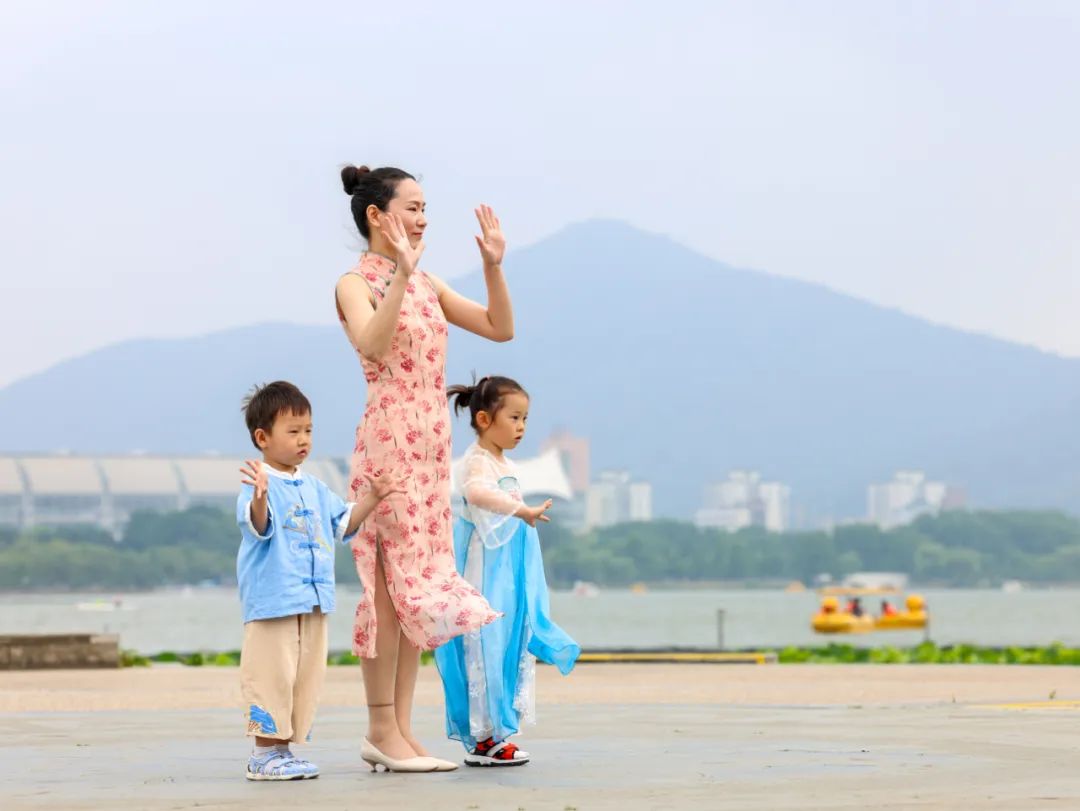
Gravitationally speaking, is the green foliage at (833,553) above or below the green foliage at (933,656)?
above

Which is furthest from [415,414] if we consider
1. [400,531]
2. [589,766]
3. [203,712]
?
[203,712]

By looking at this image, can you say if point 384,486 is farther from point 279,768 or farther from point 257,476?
point 279,768

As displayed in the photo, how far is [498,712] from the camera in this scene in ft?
22.9

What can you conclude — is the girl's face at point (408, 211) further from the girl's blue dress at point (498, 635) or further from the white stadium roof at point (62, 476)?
the white stadium roof at point (62, 476)

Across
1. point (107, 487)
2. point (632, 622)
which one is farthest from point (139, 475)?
point (632, 622)

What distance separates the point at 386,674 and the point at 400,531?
51cm

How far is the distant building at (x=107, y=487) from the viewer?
157m

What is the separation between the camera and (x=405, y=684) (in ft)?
22.8

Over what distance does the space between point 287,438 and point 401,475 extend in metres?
0.42

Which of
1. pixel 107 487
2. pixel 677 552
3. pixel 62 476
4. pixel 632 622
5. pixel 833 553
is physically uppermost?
pixel 62 476

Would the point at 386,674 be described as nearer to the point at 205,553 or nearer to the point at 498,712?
the point at 498,712

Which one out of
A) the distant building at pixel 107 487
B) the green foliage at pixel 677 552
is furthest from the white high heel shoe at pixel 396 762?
the distant building at pixel 107 487

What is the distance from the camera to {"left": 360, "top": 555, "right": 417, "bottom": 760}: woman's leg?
677 cm

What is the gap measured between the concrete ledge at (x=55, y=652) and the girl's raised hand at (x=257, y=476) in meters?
12.4
